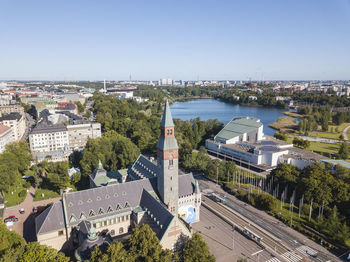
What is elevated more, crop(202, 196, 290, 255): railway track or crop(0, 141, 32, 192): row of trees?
crop(0, 141, 32, 192): row of trees

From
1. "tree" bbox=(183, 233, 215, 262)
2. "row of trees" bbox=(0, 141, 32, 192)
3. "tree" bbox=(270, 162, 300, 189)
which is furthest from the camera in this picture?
"tree" bbox=(270, 162, 300, 189)

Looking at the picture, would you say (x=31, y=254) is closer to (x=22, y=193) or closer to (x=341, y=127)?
(x=22, y=193)

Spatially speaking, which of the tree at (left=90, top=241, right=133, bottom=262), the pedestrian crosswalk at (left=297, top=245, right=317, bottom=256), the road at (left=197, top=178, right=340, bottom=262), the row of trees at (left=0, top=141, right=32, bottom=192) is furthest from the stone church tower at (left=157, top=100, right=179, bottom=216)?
the row of trees at (left=0, top=141, right=32, bottom=192)

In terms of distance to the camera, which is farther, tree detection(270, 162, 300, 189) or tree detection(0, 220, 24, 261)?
tree detection(270, 162, 300, 189)

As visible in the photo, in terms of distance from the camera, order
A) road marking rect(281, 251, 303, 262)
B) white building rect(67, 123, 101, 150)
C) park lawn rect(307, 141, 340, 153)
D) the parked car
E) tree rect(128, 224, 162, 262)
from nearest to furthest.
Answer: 1. tree rect(128, 224, 162, 262)
2. road marking rect(281, 251, 303, 262)
3. the parked car
4. park lawn rect(307, 141, 340, 153)
5. white building rect(67, 123, 101, 150)

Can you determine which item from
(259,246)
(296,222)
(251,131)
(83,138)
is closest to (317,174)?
(296,222)

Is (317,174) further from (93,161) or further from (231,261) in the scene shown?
(93,161)

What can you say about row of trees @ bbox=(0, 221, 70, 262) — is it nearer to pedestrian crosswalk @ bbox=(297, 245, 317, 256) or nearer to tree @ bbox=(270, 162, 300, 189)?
pedestrian crosswalk @ bbox=(297, 245, 317, 256)
